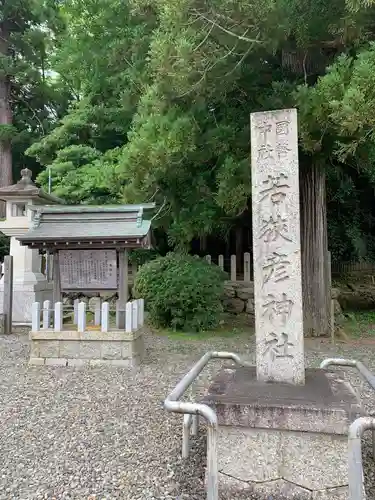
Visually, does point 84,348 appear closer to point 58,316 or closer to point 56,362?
point 56,362

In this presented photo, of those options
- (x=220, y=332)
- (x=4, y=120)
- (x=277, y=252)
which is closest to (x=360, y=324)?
(x=220, y=332)

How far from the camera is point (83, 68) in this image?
11.4 metres

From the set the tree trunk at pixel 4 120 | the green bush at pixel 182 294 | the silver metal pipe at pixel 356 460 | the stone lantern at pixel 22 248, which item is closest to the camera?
the silver metal pipe at pixel 356 460

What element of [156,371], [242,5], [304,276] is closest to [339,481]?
[156,371]

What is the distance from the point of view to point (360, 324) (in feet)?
33.8

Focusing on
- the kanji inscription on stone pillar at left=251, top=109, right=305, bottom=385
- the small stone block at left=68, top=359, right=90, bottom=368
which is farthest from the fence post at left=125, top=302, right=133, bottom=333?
the kanji inscription on stone pillar at left=251, top=109, right=305, bottom=385

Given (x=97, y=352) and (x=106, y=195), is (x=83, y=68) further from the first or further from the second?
(x=97, y=352)

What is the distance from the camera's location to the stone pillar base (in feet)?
20.3

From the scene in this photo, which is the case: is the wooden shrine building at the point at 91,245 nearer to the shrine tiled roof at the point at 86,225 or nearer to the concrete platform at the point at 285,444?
the shrine tiled roof at the point at 86,225

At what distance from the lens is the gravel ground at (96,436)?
274 cm

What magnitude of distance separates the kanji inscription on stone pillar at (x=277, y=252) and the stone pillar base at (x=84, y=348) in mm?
3365

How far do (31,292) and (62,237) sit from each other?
4.05m

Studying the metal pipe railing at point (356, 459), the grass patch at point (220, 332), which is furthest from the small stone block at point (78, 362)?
the metal pipe railing at point (356, 459)

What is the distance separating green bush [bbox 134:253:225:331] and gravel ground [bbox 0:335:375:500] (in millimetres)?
2693
